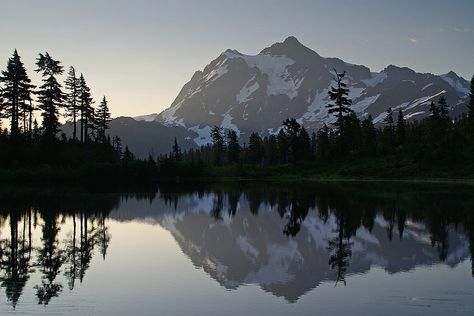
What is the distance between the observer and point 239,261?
18125 millimetres

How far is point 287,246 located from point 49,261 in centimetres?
937

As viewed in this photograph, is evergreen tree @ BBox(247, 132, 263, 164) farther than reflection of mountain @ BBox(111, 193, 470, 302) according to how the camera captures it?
Yes

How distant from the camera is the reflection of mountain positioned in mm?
15958

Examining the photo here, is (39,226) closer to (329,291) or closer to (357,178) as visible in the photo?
(329,291)

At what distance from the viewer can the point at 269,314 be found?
11.7m

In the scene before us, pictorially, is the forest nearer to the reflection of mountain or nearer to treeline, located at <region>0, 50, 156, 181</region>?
treeline, located at <region>0, 50, 156, 181</region>

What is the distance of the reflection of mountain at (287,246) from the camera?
52.4 ft

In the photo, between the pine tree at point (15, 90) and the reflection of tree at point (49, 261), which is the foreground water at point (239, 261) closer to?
the reflection of tree at point (49, 261)

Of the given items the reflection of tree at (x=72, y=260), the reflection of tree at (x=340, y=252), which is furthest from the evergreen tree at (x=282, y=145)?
the reflection of tree at (x=72, y=260)

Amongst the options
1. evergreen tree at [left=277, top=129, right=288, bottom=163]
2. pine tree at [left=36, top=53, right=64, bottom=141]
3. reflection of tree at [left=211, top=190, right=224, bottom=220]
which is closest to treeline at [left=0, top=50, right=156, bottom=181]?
pine tree at [left=36, top=53, right=64, bottom=141]

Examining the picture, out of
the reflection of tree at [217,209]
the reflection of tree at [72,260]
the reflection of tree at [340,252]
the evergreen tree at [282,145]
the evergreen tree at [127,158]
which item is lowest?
the reflection of tree at [340,252]

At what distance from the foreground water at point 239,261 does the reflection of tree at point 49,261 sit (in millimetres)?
38

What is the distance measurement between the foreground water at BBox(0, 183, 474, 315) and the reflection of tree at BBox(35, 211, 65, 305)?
4 centimetres

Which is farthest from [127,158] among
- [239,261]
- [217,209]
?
[239,261]
